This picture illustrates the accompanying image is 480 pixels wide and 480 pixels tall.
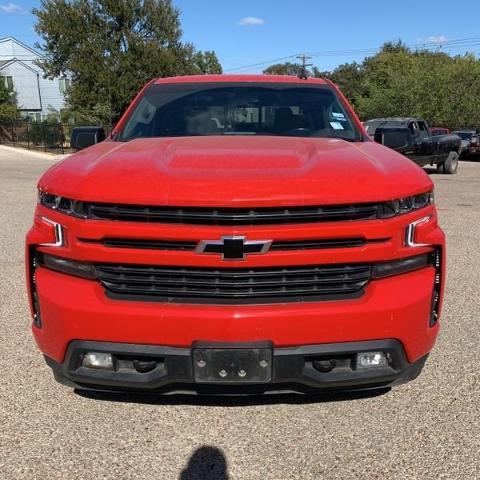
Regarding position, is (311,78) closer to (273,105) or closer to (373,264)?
(273,105)

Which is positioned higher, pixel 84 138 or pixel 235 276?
pixel 84 138

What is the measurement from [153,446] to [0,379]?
4.22 ft

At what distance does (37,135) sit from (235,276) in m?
33.3

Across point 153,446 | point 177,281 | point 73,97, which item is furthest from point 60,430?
point 73,97

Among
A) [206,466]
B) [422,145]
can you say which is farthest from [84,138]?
[422,145]

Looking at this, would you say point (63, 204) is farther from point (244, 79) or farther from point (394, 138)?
point (394, 138)

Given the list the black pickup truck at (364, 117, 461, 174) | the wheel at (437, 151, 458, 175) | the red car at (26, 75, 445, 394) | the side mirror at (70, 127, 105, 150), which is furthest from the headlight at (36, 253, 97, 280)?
the wheel at (437, 151, 458, 175)

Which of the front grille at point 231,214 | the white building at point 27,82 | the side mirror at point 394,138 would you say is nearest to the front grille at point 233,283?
the front grille at point 231,214

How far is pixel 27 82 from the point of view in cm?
5609

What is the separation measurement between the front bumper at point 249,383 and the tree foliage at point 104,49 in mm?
30147

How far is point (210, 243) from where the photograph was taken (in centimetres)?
238

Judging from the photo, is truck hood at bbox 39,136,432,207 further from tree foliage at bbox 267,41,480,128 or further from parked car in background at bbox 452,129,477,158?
tree foliage at bbox 267,41,480,128

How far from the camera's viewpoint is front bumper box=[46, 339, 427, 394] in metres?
2.43

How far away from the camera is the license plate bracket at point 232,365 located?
7.85 ft
